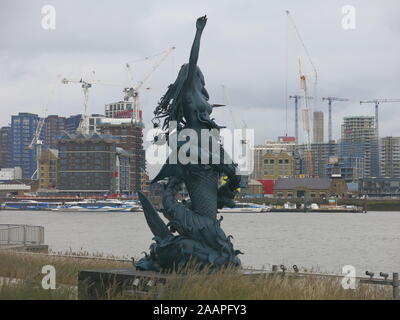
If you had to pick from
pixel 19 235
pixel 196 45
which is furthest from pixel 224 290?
pixel 19 235

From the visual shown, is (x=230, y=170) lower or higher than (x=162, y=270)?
higher

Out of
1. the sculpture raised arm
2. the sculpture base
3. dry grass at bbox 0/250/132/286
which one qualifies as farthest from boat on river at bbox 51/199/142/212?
the sculpture base

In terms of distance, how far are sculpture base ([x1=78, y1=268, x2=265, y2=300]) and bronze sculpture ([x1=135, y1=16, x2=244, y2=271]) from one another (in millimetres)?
692

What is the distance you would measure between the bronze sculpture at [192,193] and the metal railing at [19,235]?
1956 cm

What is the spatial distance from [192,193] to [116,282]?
2.64 meters

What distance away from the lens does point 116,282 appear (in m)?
16.5

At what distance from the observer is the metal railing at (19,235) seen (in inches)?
1446

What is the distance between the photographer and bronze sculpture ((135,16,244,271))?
55.6ft

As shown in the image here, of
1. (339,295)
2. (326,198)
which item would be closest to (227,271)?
(339,295)

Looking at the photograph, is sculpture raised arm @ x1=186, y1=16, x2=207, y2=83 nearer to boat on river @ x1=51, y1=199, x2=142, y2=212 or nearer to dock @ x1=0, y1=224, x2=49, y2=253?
dock @ x1=0, y1=224, x2=49, y2=253

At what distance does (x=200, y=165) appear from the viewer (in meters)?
17.6
